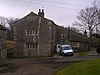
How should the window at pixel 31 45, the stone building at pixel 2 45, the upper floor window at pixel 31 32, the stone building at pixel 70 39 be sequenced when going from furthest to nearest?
1. the stone building at pixel 70 39
2. the upper floor window at pixel 31 32
3. the window at pixel 31 45
4. the stone building at pixel 2 45

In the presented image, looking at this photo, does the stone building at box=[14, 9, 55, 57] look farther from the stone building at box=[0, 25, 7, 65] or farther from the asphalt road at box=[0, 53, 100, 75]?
the asphalt road at box=[0, 53, 100, 75]

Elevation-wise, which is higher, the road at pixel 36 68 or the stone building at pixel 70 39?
the stone building at pixel 70 39

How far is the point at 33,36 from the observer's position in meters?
54.7

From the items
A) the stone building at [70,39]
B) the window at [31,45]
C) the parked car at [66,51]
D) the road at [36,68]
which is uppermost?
the stone building at [70,39]

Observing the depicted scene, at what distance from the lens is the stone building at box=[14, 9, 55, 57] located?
2117 inches

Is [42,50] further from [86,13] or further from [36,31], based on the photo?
[86,13]

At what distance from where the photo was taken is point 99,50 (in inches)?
2072

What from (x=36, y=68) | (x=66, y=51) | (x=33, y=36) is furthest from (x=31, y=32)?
(x=36, y=68)

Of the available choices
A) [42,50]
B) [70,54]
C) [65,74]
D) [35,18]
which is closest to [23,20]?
[35,18]

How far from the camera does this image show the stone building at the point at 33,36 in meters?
53.8

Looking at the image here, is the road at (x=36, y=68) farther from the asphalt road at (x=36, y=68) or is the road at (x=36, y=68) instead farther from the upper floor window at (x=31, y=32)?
the upper floor window at (x=31, y=32)

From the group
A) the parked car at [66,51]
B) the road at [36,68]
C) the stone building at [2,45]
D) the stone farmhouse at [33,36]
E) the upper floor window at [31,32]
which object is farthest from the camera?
the upper floor window at [31,32]

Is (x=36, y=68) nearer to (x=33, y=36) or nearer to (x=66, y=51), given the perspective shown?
(x=66, y=51)

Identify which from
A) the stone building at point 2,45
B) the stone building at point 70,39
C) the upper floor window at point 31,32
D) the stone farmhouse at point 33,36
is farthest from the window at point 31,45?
the stone building at point 2,45
